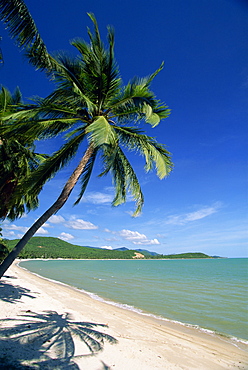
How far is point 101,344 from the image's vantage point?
5.59 meters

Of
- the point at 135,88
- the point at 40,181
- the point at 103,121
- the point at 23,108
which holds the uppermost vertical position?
the point at 135,88

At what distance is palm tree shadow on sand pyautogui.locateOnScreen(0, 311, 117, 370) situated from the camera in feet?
13.4

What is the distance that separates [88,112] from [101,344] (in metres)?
6.27

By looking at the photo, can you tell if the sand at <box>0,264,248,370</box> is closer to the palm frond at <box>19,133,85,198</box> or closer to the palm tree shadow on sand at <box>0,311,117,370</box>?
the palm tree shadow on sand at <box>0,311,117,370</box>

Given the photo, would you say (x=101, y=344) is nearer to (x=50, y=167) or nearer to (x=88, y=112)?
(x=50, y=167)

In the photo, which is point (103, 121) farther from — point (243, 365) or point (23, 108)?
point (243, 365)

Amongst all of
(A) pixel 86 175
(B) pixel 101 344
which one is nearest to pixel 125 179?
(A) pixel 86 175

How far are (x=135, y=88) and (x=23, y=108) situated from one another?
2.98 meters

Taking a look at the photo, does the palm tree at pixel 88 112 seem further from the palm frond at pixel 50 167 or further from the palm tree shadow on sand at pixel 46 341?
the palm tree shadow on sand at pixel 46 341

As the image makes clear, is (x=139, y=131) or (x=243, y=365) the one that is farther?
(x=139, y=131)

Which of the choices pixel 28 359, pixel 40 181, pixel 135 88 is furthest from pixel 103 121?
pixel 28 359

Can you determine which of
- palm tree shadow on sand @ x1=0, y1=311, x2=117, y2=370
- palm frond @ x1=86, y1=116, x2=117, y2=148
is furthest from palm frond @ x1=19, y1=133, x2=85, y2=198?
palm tree shadow on sand @ x1=0, y1=311, x2=117, y2=370

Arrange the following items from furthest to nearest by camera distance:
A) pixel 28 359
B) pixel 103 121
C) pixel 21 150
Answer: pixel 21 150, pixel 103 121, pixel 28 359

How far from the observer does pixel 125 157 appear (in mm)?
7043
